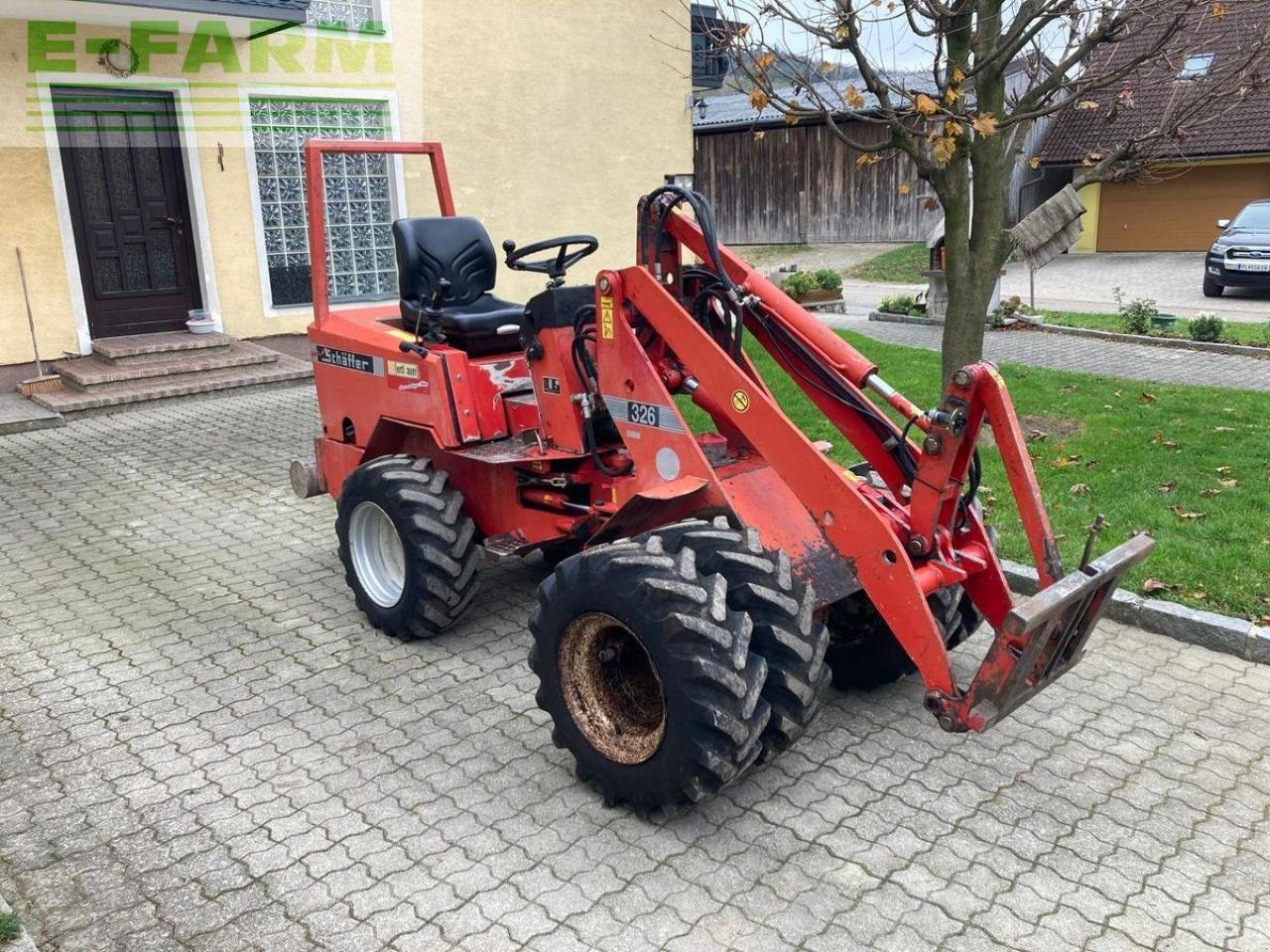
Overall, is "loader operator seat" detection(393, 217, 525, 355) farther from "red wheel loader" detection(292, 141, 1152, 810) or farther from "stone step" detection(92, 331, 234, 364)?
"stone step" detection(92, 331, 234, 364)

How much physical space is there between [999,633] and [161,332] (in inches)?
431

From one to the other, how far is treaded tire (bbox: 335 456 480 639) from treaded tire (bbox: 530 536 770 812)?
4.36ft

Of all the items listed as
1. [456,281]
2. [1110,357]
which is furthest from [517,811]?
[1110,357]

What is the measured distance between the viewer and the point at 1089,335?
14.3 metres

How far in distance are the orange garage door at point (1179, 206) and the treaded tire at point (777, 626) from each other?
2643 centimetres

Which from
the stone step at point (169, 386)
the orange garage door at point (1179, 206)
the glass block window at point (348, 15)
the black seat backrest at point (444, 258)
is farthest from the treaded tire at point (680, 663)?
the orange garage door at point (1179, 206)

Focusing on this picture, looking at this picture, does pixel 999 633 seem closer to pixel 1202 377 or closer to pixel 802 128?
pixel 1202 377

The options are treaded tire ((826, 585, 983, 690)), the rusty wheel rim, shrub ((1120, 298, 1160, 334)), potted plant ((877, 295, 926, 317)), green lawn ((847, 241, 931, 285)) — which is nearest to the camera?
the rusty wheel rim

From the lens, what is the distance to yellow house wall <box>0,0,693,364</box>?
10617mm

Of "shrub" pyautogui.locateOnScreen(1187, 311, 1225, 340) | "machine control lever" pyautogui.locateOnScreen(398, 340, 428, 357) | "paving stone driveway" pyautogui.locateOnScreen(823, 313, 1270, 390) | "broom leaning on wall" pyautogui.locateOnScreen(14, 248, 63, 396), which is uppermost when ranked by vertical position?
"machine control lever" pyautogui.locateOnScreen(398, 340, 428, 357)

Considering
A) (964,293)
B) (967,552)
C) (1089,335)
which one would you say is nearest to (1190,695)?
(967,552)

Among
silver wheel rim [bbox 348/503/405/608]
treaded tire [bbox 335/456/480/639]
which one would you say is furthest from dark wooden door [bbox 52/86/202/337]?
treaded tire [bbox 335/456/480/639]

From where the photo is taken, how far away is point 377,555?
5.51m

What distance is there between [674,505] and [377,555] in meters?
2.06
